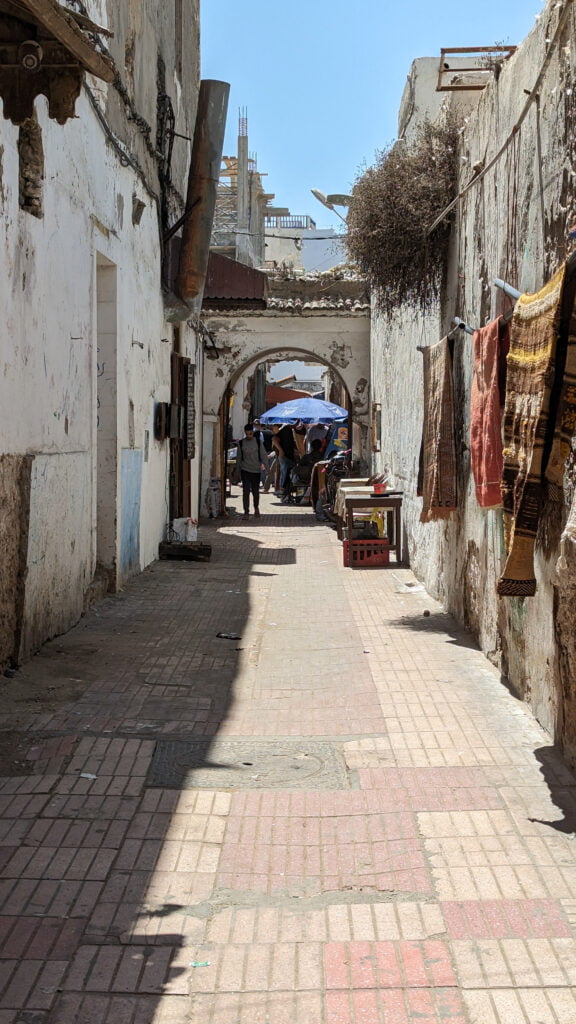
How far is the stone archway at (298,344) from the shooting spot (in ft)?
66.2

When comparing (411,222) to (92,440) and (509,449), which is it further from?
(509,449)

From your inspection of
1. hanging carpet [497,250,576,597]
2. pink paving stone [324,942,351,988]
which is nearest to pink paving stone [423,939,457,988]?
pink paving stone [324,942,351,988]

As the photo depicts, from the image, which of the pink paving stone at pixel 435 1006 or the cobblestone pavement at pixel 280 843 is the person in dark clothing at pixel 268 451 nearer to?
the cobblestone pavement at pixel 280 843

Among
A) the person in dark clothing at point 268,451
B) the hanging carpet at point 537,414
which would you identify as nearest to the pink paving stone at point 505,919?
the hanging carpet at point 537,414

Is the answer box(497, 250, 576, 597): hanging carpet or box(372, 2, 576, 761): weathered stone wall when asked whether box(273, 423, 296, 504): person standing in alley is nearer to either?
box(372, 2, 576, 761): weathered stone wall

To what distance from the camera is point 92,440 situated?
28.9 ft

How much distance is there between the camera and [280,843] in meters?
4.07

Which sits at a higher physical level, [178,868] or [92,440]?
[92,440]

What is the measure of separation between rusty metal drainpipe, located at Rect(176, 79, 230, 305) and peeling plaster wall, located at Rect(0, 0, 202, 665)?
40.3 inches

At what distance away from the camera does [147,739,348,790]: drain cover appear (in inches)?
185

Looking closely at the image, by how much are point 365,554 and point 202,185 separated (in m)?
4.89

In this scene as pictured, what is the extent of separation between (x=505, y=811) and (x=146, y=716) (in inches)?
84.2

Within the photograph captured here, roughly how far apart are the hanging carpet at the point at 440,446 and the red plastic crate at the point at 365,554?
150 inches

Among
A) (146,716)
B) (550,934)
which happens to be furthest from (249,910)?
(146,716)
